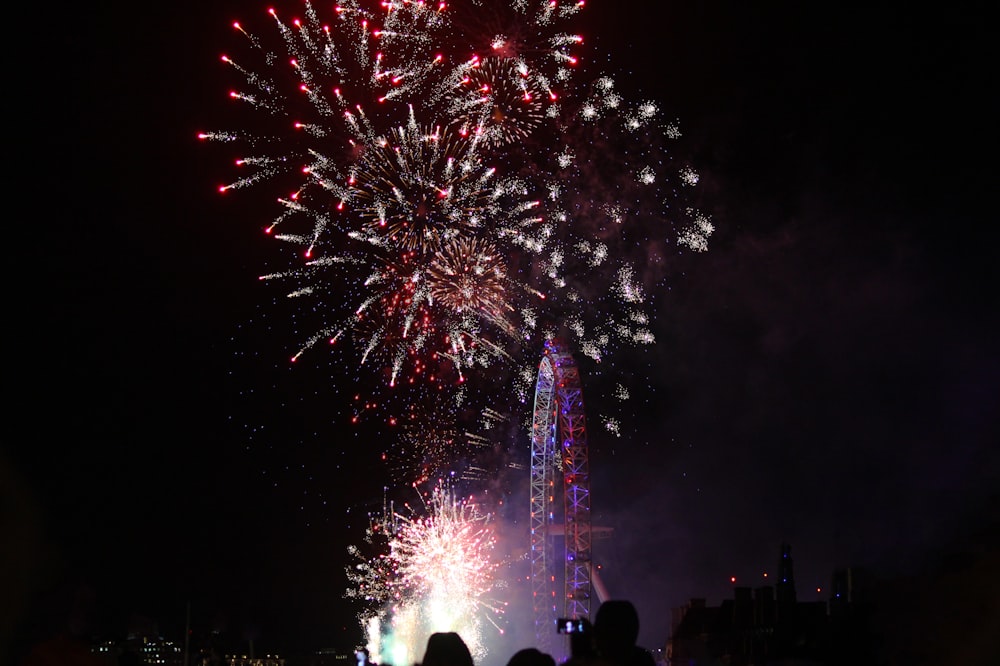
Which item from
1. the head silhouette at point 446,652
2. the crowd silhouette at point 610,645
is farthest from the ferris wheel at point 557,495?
the crowd silhouette at point 610,645

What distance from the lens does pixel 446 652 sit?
6.70 meters

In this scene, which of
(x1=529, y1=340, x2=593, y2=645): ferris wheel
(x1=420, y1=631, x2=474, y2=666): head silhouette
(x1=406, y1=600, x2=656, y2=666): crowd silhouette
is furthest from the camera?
(x1=529, y1=340, x2=593, y2=645): ferris wheel

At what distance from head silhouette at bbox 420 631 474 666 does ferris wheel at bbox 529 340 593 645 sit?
109 ft

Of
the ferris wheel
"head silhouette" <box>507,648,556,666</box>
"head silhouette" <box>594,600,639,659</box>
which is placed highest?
the ferris wheel

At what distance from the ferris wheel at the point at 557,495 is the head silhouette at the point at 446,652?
33269mm

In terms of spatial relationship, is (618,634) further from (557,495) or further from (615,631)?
(557,495)

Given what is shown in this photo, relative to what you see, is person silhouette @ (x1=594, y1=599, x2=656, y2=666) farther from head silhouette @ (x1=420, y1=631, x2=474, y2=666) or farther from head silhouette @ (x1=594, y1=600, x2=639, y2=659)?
head silhouette @ (x1=420, y1=631, x2=474, y2=666)

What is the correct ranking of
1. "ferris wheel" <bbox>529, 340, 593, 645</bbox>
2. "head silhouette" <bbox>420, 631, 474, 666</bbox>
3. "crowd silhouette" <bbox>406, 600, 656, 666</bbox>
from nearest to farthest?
1. "crowd silhouette" <bbox>406, 600, 656, 666</bbox>
2. "head silhouette" <bbox>420, 631, 474, 666</bbox>
3. "ferris wheel" <bbox>529, 340, 593, 645</bbox>

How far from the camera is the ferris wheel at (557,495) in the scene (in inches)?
1692

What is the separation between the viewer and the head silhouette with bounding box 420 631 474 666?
667 centimetres

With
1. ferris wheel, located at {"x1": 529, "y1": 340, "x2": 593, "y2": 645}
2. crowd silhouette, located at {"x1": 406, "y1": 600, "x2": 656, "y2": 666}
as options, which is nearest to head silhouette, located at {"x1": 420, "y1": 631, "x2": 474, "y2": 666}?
crowd silhouette, located at {"x1": 406, "y1": 600, "x2": 656, "y2": 666}

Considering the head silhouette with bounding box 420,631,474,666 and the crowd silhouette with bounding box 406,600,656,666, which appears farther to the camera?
the head silhouette with bounding box 420,631,474,666

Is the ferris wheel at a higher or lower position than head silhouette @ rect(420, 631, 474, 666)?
higher

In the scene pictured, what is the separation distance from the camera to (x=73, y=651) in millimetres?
6461
